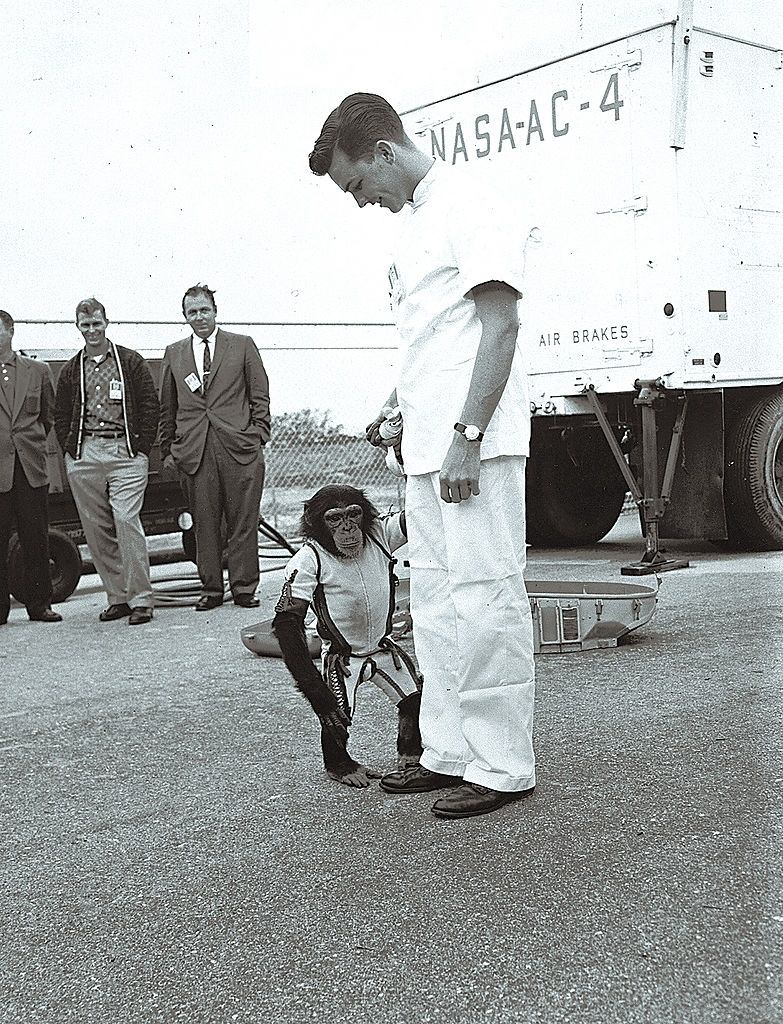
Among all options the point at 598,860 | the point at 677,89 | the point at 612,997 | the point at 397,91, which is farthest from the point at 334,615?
the point at 397,91

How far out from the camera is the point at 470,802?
127 inches

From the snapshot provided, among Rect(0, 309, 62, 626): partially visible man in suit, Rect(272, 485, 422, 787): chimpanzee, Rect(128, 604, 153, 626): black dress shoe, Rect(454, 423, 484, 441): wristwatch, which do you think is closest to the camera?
Rect(454, 423, 484, 441): wristwatch

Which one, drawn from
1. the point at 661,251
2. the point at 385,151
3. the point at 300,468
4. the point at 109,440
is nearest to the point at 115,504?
the point at 109,440

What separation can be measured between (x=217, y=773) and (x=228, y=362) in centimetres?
442

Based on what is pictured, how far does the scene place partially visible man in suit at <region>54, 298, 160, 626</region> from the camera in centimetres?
765

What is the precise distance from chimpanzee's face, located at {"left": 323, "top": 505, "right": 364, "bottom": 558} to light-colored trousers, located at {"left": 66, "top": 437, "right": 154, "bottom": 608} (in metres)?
4.14

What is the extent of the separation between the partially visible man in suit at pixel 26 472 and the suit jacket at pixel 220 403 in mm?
781

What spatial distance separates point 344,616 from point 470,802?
70 cm

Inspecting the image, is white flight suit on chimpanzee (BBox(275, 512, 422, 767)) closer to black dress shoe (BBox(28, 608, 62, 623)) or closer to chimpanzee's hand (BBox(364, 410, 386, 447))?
chimpanzee's hand (BBox(364, 410, 386, 447))

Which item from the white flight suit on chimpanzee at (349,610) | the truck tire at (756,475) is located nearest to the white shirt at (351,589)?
the white flight suit on chimpanzee at (349,610)

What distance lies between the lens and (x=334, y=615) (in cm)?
368

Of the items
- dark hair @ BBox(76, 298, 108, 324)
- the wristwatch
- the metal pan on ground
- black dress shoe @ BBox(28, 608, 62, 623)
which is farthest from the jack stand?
the wristwatch

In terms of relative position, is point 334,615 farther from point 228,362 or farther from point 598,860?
point 228,362

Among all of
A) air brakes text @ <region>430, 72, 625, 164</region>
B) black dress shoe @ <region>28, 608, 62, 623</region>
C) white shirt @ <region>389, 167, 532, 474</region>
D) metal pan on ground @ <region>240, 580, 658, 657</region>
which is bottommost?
black dress shoe @ <region>28, 608, 62, 623</region>
